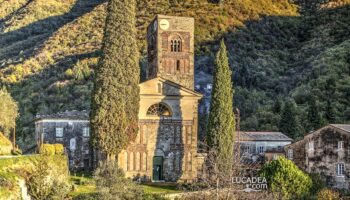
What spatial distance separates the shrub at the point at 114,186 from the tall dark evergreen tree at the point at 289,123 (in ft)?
110

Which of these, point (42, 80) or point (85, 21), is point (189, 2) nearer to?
point (85, 21)

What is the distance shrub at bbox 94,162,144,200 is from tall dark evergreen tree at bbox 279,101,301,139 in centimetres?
3346

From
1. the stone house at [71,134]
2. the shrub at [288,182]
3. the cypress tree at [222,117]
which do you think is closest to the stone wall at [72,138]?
the stone house at [71,134]

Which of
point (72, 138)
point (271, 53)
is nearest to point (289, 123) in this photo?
point (72, 138)

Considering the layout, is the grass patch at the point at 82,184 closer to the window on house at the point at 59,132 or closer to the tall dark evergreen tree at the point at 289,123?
the window on house at the point at 59,132

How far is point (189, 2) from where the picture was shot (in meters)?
102

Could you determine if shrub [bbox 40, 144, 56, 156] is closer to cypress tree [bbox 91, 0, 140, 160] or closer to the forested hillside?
cypress tree [bbox 91, 0, 140, 160]

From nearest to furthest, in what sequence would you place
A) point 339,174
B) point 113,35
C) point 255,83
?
point 113,35 < point 339,174 < point 255,83

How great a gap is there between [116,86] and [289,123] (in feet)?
101

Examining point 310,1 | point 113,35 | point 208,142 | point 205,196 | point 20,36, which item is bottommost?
point 205,196

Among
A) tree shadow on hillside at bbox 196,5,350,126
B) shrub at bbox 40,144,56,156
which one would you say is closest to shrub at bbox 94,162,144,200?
shrub at bbox 40,144,56,156

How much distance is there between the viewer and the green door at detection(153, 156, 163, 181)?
156ft

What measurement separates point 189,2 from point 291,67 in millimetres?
21313

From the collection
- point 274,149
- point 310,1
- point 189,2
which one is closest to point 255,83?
point 189,2
